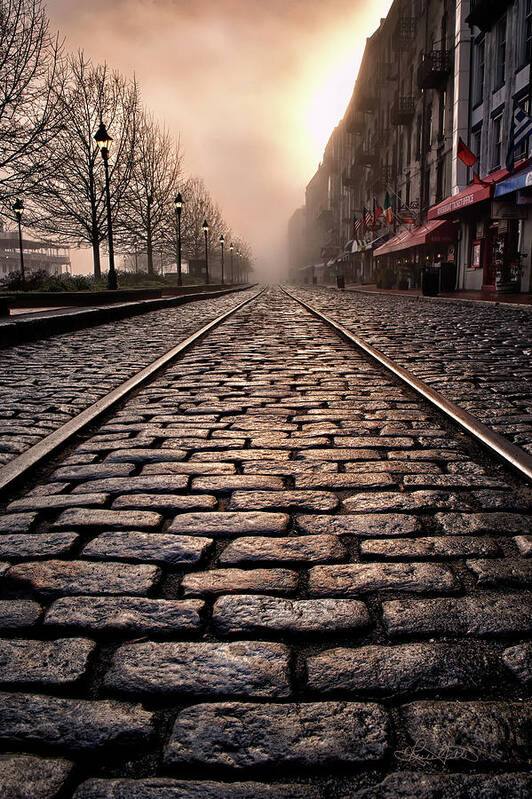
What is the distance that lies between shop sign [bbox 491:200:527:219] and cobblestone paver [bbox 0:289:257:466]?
12.7m

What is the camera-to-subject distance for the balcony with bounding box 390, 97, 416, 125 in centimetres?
3606

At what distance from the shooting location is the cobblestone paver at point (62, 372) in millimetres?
4375

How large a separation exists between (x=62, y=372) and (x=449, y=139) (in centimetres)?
2691

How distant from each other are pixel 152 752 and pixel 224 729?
16cm

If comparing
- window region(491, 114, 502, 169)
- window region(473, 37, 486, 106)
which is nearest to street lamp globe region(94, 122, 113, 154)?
window region(491, 114, 502, 169)

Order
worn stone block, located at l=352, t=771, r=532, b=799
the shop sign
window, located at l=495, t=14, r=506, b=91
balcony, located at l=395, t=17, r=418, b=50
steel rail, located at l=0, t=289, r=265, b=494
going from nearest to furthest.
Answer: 1. worn stone block, located at l=352, t=771, r=532, b=799
2. steel rail, located at l=0, t=289, r=265, b=494
3. the shop sign
4. window, located at l=495, t=14, r=506, b=91
5. balcony, located at l=395, t=17, r=418, b=50

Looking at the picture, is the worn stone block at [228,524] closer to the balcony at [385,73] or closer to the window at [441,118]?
the window at [441,118]

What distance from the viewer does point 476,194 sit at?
820 inches

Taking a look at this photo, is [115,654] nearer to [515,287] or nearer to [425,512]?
[425,512]

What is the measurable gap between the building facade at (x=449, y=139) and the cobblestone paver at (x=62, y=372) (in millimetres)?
12843

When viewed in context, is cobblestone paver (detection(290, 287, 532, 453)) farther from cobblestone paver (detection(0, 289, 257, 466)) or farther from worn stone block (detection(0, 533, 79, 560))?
cobblestone paver (detection(0, 289, 257, 466))

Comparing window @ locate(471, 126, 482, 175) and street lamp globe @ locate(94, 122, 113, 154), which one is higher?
window @ locate(471, 126, 482, 175)

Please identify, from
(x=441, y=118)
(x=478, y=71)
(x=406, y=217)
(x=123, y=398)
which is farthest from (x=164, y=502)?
(x=406, y=217)

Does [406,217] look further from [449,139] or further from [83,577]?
[83,577]
